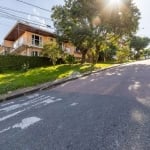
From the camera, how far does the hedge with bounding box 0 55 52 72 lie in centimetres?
2516

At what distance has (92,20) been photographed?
2673 centimetres

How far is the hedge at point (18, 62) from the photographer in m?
25.2

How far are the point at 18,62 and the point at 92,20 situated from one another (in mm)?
9059

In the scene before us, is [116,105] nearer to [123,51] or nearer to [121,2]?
[121,2]

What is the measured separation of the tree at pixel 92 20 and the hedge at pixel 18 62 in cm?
391

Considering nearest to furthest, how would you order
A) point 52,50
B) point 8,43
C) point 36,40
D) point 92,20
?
point 92,20
point 52,50
point 36,40
point 8,43

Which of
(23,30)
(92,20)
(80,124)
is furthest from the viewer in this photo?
(23,30)

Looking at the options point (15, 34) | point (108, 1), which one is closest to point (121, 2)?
point (108, 1)

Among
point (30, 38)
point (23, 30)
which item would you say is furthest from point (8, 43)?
point (30, 38)

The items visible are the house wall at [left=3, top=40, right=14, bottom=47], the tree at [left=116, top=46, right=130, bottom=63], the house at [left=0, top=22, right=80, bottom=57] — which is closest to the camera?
the house at [left=0, top=22, right=80, bottom=57]

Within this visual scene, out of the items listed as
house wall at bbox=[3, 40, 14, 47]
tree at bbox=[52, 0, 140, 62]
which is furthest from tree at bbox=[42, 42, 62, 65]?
house wall at bbox=[3, 40, 14, 47]

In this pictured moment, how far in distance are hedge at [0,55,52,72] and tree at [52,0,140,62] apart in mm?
3906

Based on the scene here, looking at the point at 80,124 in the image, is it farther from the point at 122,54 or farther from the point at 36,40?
the point at 122,54

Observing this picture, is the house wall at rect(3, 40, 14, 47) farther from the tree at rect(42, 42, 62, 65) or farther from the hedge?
the tree at rect(42, 42, 62, 65)
